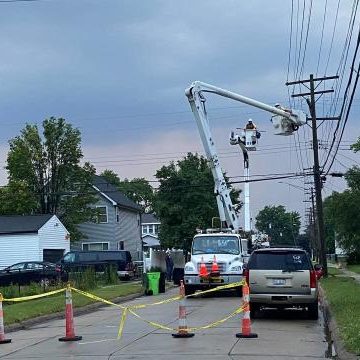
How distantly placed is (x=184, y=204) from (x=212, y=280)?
33775mm

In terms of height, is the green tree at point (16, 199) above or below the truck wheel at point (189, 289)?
above

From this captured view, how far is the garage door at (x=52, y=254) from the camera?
161 ft

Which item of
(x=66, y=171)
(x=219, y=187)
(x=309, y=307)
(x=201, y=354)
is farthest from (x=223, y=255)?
(x=66, y=171)

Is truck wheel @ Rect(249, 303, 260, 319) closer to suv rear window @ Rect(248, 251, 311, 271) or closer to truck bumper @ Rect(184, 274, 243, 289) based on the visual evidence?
suv rear window @ Rect(248, 251, 311, 271)

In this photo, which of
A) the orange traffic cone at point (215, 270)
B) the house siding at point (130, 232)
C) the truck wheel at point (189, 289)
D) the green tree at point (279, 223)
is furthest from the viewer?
the green tree at point (279, 223)

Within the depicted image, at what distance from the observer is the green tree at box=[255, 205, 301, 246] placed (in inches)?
7449

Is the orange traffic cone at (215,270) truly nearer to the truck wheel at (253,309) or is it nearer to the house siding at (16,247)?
the truck wheel at (253,309)

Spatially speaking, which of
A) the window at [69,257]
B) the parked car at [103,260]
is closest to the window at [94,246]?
the parked car at [103,260]

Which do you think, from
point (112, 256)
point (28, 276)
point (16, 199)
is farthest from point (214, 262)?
point (16, 199)

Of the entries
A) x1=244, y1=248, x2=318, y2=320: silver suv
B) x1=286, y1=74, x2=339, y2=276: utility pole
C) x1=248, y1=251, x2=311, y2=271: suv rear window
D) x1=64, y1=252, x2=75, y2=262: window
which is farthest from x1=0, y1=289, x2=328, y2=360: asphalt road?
x1=64, y1=252, x2=75, y2=262: window

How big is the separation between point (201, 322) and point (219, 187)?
568 inches

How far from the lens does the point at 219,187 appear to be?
3108 centimetres

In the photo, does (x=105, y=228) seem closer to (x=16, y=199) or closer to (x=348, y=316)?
(x=16, y=199)

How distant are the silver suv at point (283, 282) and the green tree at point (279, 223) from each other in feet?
557
